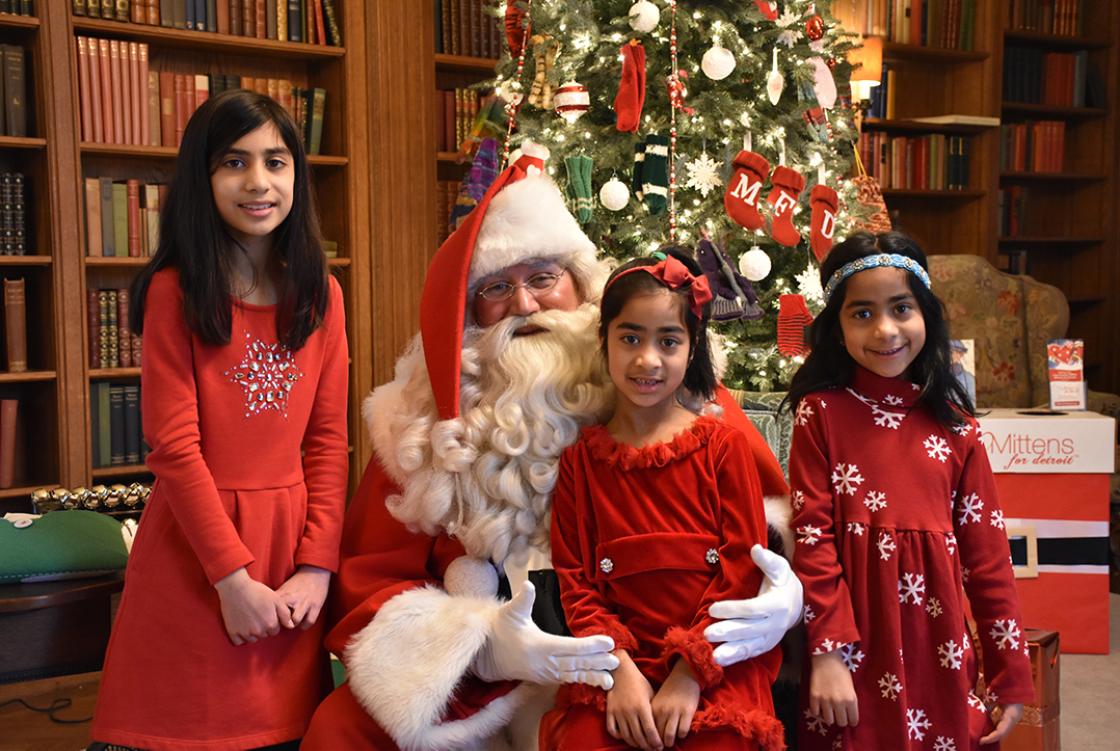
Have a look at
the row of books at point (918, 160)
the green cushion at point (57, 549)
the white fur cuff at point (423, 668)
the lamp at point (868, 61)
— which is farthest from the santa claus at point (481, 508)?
the row of books at point (918, 160)

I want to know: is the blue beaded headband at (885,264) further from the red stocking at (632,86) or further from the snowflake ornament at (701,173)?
the snowflake ornament at (701,173)

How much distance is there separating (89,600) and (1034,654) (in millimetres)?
1816

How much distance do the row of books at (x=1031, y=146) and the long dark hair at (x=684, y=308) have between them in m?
4.74

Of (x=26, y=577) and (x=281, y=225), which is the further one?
(x=26, y=577)

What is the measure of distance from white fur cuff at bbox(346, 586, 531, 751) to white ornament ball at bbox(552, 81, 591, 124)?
1.72 metres

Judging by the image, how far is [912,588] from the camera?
1.73 m

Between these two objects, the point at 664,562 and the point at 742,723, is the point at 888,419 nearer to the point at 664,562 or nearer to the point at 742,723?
the point at 664,562

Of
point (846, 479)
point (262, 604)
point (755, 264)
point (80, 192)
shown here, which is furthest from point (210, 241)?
point (80, 192)

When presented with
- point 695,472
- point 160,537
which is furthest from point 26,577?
point 695,472

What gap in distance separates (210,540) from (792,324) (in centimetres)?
206

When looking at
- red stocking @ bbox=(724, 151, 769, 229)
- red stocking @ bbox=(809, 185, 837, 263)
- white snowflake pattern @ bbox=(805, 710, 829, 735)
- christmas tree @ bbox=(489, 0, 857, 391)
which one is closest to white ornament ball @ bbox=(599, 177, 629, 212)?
christmas tree @ bbox=(489, 0, 857, 391)

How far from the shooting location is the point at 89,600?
2033mm

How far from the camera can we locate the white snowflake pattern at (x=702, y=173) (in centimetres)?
326

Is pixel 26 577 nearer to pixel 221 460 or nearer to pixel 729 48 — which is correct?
pixel 221 460
